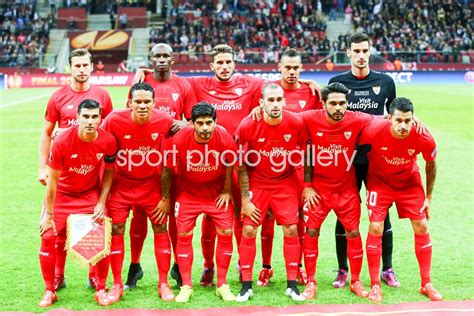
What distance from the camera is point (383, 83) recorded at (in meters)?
6.56

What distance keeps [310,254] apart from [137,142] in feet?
6.59

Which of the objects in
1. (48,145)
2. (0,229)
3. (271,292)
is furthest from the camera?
(0,229)

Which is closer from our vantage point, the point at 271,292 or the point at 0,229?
the point at 271,292

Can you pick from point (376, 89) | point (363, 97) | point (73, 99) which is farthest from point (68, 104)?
point (376, 89)

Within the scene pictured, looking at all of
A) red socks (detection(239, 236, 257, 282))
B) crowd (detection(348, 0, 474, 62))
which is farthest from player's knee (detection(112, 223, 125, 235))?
crowd (detection(348, 0, 474, 62))

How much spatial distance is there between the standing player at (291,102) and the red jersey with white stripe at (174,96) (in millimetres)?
956

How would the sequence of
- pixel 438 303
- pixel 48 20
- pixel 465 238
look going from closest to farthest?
pixel 438 303, pixel 465 238, pixel 48 20

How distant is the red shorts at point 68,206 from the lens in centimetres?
594

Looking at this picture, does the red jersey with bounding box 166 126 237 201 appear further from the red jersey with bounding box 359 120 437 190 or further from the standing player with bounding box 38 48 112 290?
the red jersey with bounding box 359 120 437 190

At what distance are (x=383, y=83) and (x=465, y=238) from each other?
2.67 meters

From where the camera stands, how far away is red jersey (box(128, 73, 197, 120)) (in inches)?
261

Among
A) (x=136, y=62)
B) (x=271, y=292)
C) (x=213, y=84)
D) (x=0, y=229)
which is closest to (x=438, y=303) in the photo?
(x=271, y=292)

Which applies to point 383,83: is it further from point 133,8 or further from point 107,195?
point 133,8

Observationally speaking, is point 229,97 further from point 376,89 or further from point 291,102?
point 376,89
